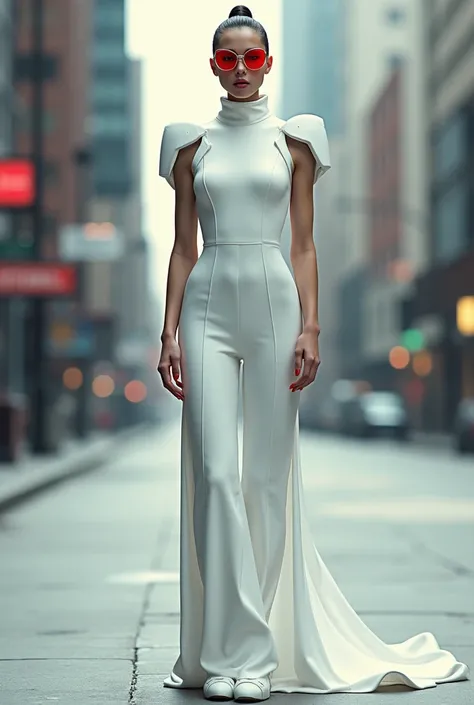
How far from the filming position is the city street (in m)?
6.28

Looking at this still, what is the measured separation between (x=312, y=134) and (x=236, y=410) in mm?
1059

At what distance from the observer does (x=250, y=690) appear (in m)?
5.41

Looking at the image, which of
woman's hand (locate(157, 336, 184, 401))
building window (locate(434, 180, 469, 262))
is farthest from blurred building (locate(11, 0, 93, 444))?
woman's hand (locate(157, 336, 184, 401))

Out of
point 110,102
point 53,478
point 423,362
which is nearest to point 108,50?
point 110,102

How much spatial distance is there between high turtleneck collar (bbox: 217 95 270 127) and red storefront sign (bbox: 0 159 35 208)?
951 inches

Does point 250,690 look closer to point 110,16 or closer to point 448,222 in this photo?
point 448,222

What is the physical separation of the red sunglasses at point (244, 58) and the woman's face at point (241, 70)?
1 cm

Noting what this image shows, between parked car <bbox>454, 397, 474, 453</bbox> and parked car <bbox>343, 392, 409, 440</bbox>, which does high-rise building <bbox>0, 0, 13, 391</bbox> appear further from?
parked car <bbox>454, 397, 474, 453</bbox>

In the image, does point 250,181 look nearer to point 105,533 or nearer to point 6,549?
point 6,549

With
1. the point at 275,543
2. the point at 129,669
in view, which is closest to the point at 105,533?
the point at 129,669

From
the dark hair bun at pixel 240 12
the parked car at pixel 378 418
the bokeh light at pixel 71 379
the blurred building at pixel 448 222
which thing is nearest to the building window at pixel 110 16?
the blurred building at pixel 448 222

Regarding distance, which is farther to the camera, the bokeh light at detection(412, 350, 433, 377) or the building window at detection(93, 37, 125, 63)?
the building window at detection(93, 37, 125, 63)

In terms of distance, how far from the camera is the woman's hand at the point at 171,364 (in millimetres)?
5805

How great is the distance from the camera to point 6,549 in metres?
13.2
